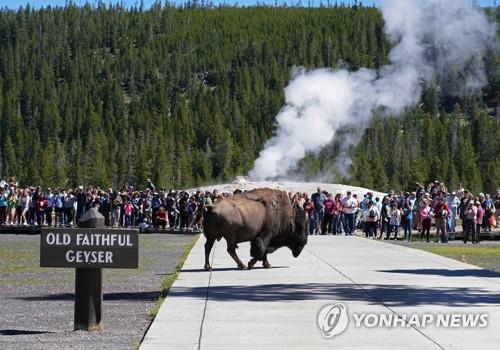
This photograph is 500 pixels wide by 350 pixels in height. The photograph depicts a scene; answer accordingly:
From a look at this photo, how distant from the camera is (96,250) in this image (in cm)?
1000

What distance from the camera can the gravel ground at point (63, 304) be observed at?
9.61 meters

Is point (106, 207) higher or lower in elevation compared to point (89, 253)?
lower

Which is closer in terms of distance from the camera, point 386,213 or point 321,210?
point 386,213

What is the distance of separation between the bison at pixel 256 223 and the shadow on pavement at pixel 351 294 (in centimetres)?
287

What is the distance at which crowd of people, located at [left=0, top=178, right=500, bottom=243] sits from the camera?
32344 mm

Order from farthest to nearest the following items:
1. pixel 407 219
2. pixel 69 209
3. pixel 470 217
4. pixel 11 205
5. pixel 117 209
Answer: pixel 11 205
pixel 69 209
pixel 117 209
pixel 407 219
pixel 470 217

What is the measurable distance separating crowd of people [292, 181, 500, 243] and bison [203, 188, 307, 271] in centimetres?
1330

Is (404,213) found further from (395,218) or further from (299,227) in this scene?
(299,227)

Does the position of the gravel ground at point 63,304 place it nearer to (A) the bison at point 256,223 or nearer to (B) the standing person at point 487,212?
(A) the bison at point 256,223

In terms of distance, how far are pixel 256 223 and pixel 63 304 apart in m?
5.40

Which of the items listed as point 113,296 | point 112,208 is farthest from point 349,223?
point 113,296

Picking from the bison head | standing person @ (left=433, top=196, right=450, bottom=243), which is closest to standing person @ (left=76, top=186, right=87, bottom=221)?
standing person @ (left=433, top=196, right=450, bottom=243)

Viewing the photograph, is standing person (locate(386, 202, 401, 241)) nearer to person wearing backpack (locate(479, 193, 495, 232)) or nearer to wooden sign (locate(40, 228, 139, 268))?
person wearing backpack (locate(479, 193, 495, 232))

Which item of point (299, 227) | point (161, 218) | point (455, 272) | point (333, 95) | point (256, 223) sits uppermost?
point (333, 95)
